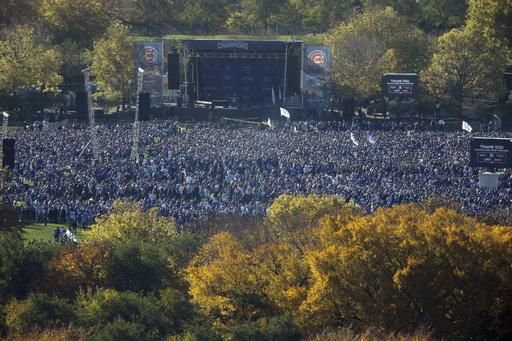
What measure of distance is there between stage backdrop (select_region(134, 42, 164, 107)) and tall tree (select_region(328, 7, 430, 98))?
474 inches

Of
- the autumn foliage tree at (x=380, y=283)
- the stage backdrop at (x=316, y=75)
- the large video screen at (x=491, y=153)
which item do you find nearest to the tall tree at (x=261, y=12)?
the stage backdrop at (x=316, y=75)

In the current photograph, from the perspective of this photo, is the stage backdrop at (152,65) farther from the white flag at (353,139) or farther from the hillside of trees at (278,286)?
the hillside of trees at (278,286)

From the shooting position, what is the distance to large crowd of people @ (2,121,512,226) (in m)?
66.7

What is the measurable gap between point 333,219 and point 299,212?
10.1 meters

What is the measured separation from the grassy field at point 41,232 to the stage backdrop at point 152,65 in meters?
27.6

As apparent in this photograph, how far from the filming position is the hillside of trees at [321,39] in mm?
98000

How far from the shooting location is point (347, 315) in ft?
154

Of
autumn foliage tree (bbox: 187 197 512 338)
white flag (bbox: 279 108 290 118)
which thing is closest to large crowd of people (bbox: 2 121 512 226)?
white flag (bbox: 279 108 290 118)

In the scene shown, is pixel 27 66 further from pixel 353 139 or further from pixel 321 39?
pixel 353 139

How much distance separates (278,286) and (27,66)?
51.4 m

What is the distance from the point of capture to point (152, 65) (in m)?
93.5

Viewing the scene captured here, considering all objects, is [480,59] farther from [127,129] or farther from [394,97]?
[127,129]

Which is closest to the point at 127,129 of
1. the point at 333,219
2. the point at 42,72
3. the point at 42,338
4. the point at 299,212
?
the point at 42,72

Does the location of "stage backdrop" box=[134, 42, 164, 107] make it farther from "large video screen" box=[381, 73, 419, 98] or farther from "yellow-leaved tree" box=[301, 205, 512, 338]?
"yellow-leaved tree" box=[301, 205, 512, 338]
